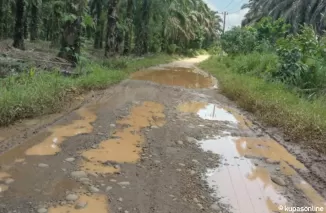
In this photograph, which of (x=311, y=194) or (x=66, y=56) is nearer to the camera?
(x=311, y=194)

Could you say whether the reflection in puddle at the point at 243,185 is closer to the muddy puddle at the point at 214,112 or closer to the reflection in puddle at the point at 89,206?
the reflection in puddle at the point at 89,206

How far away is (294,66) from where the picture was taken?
38.9 ft

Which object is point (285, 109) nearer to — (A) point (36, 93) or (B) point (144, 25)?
(A) point (36, 93)

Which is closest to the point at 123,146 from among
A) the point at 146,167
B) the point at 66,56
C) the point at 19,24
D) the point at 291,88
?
the point at 146,167

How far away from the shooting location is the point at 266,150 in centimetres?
670

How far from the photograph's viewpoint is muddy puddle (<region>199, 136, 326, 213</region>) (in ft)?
14.8

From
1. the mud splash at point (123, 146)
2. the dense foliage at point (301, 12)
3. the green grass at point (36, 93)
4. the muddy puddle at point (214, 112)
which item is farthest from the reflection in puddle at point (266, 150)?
the dense foliage at point (301, 12)

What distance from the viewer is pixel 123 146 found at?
610cm

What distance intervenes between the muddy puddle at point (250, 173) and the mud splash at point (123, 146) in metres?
1.25

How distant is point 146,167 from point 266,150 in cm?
264

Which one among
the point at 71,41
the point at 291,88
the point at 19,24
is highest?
the point at 19,24

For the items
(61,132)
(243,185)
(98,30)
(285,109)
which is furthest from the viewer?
(98,30)

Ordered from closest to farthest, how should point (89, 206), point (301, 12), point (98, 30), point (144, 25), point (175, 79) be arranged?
1. point (89, 206)
2. point (175, 79)
3. point (301, 12)
4. point (144, 25)
5. point (98, 30)

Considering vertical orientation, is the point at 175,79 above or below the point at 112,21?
below
